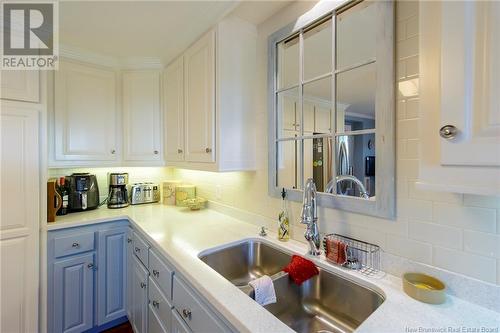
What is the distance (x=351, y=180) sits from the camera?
114 cm

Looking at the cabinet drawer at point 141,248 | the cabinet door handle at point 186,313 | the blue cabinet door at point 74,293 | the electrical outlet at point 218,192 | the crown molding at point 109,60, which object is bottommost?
the blue cabinet door at point 74,293

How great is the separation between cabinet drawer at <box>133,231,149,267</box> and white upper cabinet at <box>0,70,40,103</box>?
1120mm

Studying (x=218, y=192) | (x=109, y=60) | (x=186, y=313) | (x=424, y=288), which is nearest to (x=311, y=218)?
(x=424, y=288)

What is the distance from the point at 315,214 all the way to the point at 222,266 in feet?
1.93

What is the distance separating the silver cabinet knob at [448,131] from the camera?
0.62m

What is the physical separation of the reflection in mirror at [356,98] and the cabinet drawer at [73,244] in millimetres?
1922

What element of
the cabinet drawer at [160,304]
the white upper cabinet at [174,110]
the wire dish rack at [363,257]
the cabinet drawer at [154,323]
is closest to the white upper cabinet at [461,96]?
the wire dish rack at [363,257]

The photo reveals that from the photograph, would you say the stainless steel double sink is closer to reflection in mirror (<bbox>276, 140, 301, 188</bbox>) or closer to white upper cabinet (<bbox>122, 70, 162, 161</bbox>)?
reflection in mirror (<bbox>276, 140, 301, 188</bbox>)

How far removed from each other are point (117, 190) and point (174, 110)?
36.7 inches

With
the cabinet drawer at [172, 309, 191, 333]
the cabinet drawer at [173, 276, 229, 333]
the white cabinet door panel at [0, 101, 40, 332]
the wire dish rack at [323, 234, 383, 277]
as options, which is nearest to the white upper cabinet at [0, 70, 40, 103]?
the white cabinet door panel at [0, 101, 40, 332]

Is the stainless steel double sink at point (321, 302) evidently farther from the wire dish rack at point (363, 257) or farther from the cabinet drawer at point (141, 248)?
the cabinet drawer at point (141, 248)

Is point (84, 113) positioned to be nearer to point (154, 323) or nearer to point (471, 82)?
point (154, 323)

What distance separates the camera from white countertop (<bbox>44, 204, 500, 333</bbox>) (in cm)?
71

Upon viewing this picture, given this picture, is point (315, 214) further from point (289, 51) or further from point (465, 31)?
point (289, 51)
